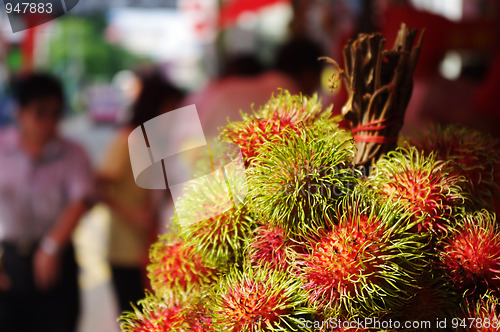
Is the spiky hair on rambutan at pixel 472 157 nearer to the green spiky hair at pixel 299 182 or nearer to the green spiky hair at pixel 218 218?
the green spiky hair at pixel 299 182

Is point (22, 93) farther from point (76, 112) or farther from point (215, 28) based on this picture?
point (215, 28)

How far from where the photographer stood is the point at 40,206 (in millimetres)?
1914

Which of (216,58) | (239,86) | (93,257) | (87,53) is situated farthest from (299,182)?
(87,53)

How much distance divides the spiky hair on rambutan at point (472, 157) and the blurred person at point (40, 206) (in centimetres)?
157

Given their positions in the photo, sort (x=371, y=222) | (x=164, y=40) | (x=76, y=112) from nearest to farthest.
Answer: (x=371, y=222)
(x=76, y=112)
(x=164, y=40)

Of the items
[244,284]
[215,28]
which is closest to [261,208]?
[244,284]

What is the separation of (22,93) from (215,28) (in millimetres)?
1568

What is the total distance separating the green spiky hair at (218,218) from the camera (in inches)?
24.2

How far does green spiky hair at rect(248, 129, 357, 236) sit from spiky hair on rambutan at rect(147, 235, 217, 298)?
13 centimetres

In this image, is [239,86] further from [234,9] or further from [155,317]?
[234,9]

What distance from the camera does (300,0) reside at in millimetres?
2926

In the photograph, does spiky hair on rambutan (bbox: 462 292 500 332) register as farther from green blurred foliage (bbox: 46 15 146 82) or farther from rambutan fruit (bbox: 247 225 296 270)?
green blurred foliage (bbox: 46 15 146 82)

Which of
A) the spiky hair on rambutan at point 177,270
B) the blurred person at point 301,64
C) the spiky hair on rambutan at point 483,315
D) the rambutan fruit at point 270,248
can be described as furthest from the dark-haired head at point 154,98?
the spiky hair on rambutan at point 483,315

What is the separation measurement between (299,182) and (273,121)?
11 centimetres
